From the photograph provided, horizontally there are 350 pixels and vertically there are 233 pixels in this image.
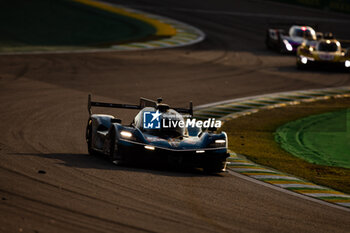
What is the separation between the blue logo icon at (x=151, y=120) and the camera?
16.9 m

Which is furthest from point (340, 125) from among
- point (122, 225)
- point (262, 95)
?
point (122, 225)

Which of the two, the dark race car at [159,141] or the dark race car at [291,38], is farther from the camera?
the dark race car at [291,38]

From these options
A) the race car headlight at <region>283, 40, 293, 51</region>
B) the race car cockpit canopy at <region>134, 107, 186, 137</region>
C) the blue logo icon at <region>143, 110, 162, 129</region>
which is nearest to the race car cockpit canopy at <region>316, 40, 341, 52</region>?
the race car headlight at <region>283, 40, 293, 51</region>

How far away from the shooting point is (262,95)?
101 feet

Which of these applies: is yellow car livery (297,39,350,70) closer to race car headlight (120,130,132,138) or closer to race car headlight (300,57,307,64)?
race car headlight (300,57,307,64)

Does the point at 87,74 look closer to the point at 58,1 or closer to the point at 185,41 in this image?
the point at 185,41

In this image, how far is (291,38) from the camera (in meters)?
43.8

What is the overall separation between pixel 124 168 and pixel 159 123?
1.63m

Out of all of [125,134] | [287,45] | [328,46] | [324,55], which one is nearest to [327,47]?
[328,46]

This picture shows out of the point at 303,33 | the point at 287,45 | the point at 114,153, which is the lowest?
the point at 287,45

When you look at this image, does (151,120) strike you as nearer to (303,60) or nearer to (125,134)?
(125,134)

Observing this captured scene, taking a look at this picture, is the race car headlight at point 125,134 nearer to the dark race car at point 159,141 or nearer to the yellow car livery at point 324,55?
the dark race car at point 159,141

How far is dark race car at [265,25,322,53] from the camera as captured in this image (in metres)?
43.4

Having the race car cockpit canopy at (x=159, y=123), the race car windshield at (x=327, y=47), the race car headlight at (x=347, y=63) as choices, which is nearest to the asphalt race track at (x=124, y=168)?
the race car headlight at (x=347, y=63)
